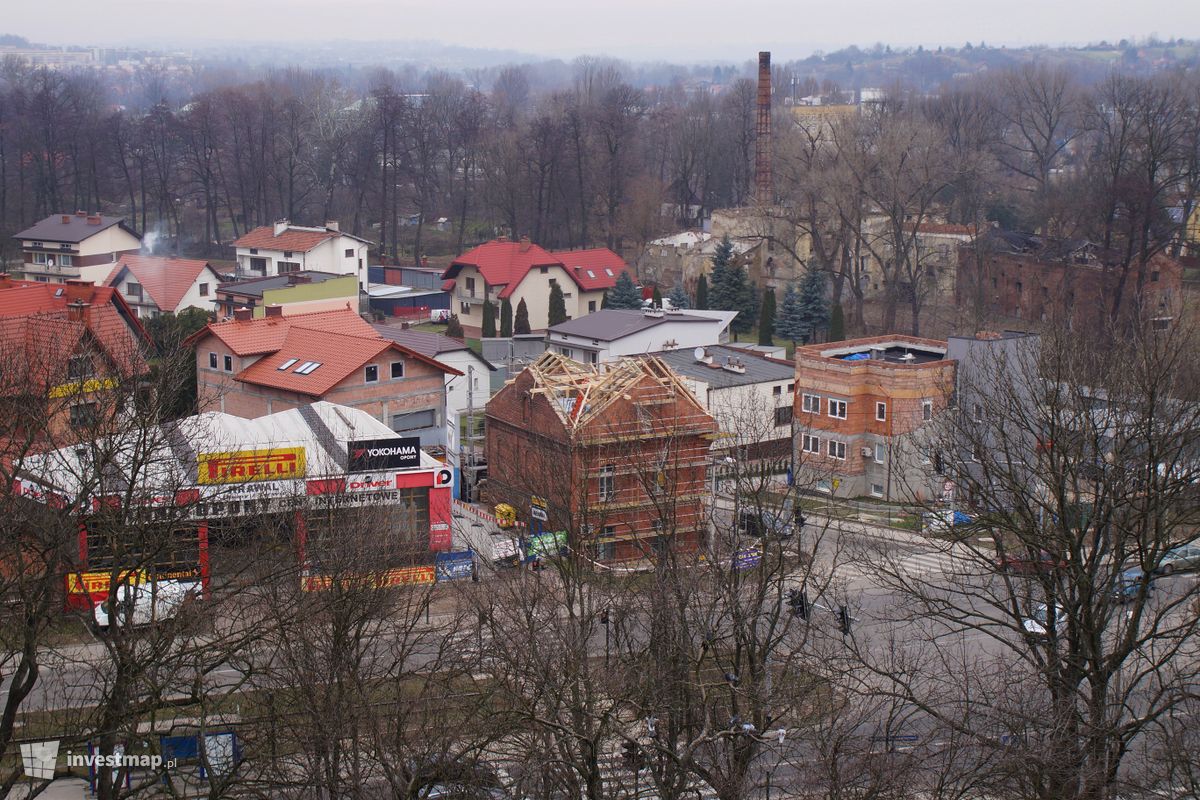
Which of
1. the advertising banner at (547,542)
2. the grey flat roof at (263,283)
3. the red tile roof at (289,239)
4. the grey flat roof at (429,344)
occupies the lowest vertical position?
the advertising banner at (547,542)

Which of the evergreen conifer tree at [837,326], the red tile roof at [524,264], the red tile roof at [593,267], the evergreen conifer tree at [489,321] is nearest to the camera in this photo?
the evergreen conifer tree at [837,326]

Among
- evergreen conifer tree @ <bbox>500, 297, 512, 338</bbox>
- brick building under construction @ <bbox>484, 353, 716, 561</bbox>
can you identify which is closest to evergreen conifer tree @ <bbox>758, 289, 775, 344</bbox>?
evergreen conifer tree @ <bbox>500, 297, 512, 338</bbox>

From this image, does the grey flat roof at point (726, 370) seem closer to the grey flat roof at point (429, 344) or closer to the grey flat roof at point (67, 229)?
the grey flat roof at point (429, 344)

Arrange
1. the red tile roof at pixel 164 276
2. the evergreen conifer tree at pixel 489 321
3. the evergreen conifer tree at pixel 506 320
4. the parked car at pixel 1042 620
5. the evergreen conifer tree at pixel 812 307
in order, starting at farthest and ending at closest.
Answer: the evergreen conifer tree at pixel 489 321 → the evergreen conifer tree at pixel 506 320 → the evergreen conifer tree at pixel 812 307 → the red tile roof at pixel 164 276 → the parked car at pixel 1042 620

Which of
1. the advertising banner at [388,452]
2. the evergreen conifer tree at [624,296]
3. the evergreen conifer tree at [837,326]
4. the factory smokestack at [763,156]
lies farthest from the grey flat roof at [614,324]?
→ the factory smokestack at [763,156]

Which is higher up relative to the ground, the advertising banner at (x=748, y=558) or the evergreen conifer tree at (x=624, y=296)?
the advertising banner at (x=748, y=558)

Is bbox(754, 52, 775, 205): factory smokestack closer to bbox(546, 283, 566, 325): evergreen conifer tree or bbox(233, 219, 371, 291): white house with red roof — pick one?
bbox(546, 283, 566, 325): evergreen conifer tree

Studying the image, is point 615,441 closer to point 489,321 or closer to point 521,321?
point 489,321

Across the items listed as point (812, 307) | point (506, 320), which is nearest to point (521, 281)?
point (506, 320)
